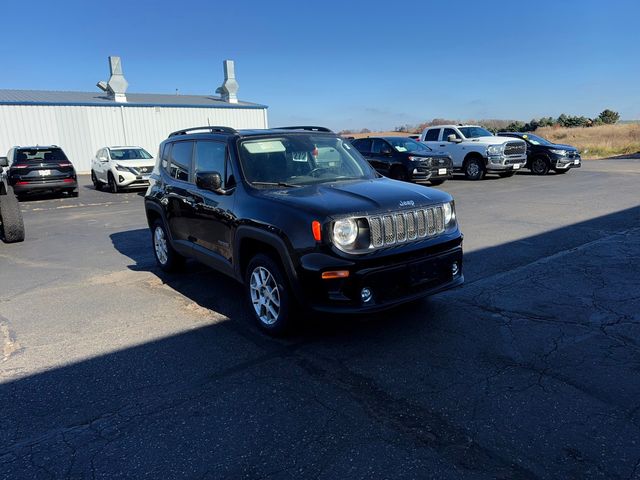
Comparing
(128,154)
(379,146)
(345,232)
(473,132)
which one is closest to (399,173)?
(379,146)

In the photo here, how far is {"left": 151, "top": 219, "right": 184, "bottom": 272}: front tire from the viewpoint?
6.56 metres

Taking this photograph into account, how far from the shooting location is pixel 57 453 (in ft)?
9.56

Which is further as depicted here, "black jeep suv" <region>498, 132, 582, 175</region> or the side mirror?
"black jeep suv" <region>498, 132, 582, 175</region>

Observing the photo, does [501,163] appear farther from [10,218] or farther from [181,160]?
[10,218]

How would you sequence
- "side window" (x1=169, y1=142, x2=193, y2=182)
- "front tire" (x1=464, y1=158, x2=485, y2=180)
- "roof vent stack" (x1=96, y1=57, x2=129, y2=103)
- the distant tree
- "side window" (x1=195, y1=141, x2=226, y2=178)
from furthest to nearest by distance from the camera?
the distant tree, "roof vent stack" (x1=96, y1=57, x2=129, y2=103), "front tire" (x1=464, y1=158, x2=485, y2=180), "side window" (x1=169, y1=142, x2=193, y2=182), "side window" (x1=195, y1=141, x2=226, y2=178)

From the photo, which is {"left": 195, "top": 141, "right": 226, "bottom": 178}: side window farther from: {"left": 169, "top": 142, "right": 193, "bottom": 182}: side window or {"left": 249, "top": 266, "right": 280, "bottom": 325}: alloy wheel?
{"left": 249, "top": 266, "right": 280, "bottom": 325}: alloy wheel

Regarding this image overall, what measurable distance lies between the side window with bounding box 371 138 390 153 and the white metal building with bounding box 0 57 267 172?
19.0 meters

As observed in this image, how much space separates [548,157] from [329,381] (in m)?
18.4

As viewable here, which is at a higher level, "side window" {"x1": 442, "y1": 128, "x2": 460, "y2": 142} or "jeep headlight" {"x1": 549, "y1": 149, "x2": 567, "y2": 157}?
"side window" {"x1": 442, "y1": 128, "x2": 460, "y2": 142}

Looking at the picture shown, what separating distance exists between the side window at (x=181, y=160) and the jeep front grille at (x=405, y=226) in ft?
9.09

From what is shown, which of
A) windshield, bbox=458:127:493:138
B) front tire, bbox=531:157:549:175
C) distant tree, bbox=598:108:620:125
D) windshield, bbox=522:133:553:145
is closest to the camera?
windshield, bbox=458:127:493:138

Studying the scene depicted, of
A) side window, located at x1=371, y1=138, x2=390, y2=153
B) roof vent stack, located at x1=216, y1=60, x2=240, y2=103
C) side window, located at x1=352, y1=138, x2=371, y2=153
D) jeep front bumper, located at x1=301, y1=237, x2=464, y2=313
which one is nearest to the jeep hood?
jeep front bumper, located at x1=301, y1=237, x2=464, y2=313

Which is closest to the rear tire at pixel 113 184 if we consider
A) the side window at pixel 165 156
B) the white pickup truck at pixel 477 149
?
the white pickup truck at pixel 477 149

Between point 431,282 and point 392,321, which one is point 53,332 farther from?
point 431,282
